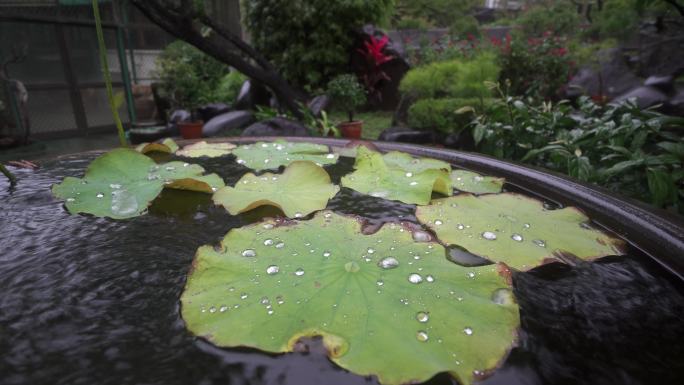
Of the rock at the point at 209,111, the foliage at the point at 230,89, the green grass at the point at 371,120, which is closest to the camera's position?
the green grass at the point at 371,120

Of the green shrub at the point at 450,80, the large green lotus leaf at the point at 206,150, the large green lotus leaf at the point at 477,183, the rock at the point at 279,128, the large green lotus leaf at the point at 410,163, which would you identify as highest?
the green shrub at the point at 450,80

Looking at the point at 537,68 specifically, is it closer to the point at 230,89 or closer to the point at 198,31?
the point at 198,31

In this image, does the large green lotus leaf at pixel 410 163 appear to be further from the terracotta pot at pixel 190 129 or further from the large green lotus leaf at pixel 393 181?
the terracotta pot at pixel 190 129

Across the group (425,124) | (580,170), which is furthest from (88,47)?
A: (580,170)

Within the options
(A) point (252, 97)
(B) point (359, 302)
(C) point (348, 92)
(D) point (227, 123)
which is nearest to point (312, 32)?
(A) point (252, 97)

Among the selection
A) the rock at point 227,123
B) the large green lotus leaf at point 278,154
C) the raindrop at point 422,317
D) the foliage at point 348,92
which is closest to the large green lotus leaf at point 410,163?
the large green lotus leaf at point 278,154

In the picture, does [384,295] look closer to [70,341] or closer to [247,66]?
[70,341]
